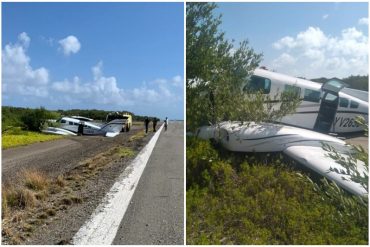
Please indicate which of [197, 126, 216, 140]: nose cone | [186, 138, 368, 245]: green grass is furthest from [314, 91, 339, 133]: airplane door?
[197, 126, 216, 140]: nose cone

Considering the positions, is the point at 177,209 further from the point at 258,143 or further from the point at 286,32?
the point at 286,32

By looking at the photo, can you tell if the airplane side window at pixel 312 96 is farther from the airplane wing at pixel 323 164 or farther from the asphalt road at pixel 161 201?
the asphalt road at pixel 161 201

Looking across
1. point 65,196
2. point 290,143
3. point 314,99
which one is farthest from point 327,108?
point 65,196

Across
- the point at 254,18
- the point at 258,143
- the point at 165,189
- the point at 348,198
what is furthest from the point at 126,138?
the point at 348,198

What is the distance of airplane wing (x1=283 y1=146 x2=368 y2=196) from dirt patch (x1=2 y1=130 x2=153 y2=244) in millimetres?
1288

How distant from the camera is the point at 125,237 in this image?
2967 millimetres

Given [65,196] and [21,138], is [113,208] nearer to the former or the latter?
[65,196]

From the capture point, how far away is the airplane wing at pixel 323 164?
3.00 metres

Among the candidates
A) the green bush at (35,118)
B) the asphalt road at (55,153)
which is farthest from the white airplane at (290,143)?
the green bush at (35,118)

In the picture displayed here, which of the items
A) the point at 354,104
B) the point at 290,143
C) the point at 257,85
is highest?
the point at 257,85

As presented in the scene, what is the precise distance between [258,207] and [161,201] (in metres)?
0.74

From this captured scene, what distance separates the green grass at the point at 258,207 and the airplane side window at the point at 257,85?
1.67ft

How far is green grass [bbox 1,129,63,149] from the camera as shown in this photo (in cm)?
314

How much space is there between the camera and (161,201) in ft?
10.4
